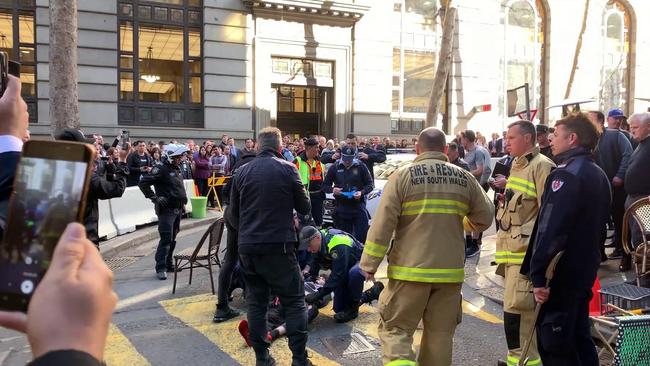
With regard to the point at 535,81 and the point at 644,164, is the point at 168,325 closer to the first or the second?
the point at 644,164

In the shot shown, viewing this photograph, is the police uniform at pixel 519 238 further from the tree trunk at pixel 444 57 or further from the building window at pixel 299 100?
the building window at pixel 299 100

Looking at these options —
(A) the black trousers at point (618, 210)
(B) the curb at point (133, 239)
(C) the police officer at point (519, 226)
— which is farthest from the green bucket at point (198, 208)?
(C) the police officer at point (519, 226)

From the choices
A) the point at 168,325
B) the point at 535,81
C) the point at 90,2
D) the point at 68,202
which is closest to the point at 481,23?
the point at 535,81

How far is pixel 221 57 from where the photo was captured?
20.0 m

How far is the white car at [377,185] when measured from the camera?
11047 millimetres

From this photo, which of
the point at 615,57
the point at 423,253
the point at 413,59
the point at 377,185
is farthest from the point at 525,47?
the point at 423,253

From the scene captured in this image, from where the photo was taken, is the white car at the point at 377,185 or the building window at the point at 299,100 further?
the building window at the point at 299,100

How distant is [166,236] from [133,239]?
2803 millimetres

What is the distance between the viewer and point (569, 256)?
3740 millimetres

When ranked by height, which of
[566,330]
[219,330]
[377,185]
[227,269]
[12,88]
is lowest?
[219,330]

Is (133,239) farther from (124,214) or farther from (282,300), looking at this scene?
(282,300)

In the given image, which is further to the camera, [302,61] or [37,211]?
[302,61]

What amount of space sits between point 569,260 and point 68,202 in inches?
133

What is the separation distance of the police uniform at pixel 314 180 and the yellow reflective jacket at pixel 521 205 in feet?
20.7
